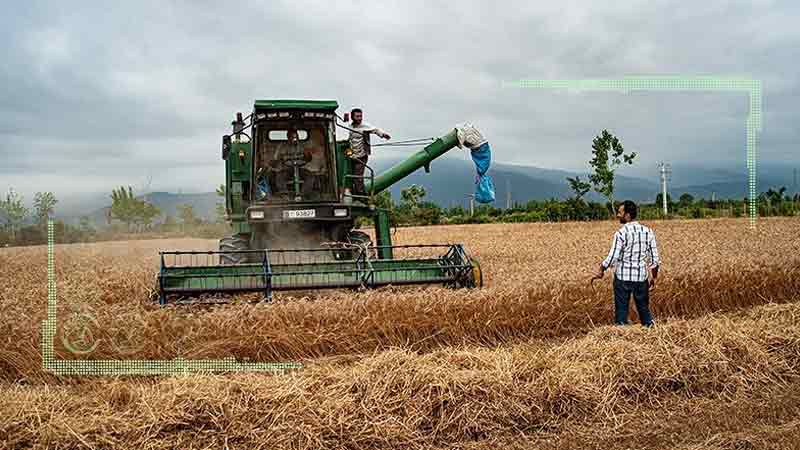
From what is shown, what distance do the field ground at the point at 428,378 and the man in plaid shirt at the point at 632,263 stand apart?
57 cm

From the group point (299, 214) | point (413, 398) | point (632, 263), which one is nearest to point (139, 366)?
point (413, 398)

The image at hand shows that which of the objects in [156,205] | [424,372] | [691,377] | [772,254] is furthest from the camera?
[156,205]

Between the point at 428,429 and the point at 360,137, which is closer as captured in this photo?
the point at 428,429

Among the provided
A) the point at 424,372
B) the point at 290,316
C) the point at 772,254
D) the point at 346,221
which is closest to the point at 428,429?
the point at 424,372

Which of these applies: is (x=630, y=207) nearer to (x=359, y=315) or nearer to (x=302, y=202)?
(x=359, y=315)

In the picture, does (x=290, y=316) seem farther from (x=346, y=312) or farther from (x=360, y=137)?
(x=360, y=137)

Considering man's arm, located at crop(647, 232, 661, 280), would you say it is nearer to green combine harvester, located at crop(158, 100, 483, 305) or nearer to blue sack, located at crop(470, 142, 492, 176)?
green combine harvester, located at crop(158, 100, 483, 305)

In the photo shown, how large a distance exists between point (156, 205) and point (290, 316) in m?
14.6

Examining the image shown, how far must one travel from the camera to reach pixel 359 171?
35.0ft

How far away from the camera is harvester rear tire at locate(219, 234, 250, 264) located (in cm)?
983

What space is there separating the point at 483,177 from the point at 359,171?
1982 millimetres

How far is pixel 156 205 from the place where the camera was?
66.1 feet

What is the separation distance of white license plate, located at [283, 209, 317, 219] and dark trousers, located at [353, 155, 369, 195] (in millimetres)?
1134

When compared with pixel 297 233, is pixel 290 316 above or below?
below
